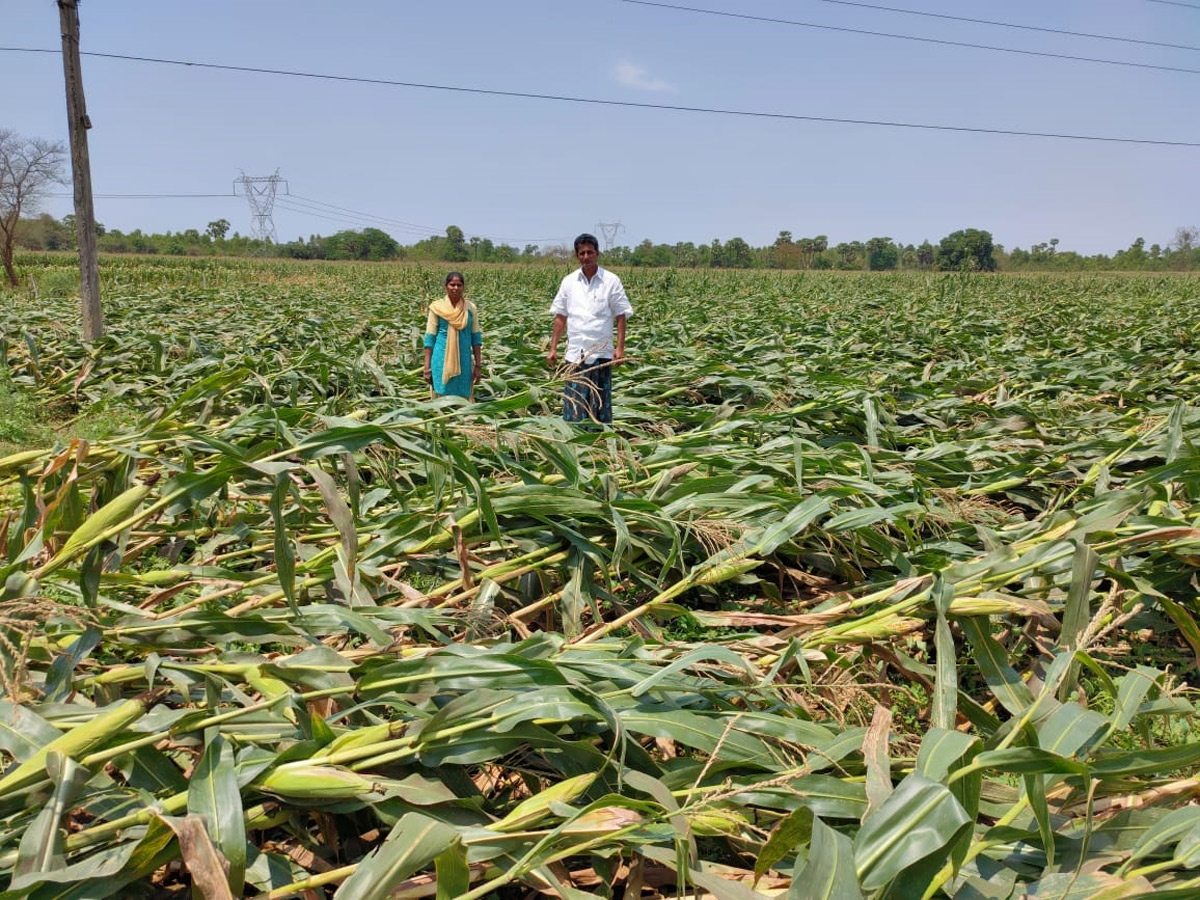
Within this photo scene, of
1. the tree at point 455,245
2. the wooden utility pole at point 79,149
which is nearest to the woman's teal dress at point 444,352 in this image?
the wooden utility pole at point 79,149

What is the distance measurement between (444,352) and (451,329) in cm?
20

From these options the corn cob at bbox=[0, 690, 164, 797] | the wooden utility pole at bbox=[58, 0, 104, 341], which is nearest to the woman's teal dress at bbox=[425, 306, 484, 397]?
the corn cob at bbox=[0, 690, 164, 797]

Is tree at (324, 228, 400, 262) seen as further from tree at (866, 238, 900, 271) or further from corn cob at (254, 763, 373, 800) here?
corn cob at (254, 763, 373, 800)

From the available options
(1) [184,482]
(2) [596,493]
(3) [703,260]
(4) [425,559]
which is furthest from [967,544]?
(3) [703,260]

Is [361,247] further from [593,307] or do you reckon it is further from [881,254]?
[593,307]

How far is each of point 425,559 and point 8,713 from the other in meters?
1.29

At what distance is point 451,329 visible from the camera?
5.65m

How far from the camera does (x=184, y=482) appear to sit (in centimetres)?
208

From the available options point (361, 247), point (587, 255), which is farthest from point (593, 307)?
point (361, 247)

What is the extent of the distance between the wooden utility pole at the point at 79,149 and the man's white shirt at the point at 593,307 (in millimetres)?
6309

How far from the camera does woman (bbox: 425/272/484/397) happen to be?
567 cm

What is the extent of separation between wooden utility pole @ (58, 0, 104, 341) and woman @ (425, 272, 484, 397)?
5.64 metres

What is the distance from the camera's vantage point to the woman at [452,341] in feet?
18.6

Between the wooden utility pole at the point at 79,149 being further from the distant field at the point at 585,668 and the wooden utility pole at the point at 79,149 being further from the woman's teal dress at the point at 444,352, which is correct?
the distant field at the point at 585,668
